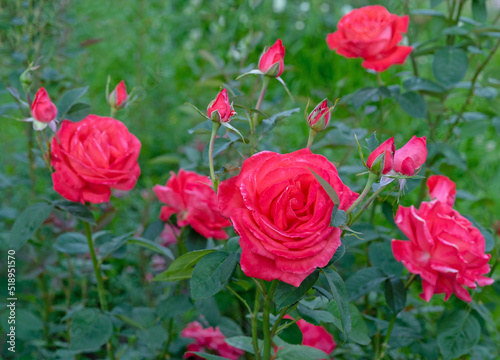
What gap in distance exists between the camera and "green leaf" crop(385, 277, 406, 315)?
0.85 meters

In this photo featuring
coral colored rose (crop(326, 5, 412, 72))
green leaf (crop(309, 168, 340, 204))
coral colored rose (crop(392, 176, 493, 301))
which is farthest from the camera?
Result: coral colored rose (crop(326, 5, 412, 72))

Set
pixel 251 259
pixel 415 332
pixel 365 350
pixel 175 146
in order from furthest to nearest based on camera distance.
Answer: pixel 175 146 → pixel 365 350 → pixel 415 332 → pixel 251 259

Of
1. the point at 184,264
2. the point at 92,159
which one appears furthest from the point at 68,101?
the point at 184,264

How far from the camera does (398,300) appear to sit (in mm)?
862

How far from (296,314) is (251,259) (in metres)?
0.21

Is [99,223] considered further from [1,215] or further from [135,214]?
[135,214]

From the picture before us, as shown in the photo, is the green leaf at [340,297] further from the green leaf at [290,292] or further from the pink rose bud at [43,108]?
the pink rose bud at [43,108]

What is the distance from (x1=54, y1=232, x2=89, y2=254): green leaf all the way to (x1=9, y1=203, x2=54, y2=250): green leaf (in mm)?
166

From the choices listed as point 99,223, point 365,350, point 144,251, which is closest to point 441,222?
point 365,350

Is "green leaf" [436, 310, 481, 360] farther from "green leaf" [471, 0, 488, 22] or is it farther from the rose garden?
"green leaf" [471, 0, 488, 22]

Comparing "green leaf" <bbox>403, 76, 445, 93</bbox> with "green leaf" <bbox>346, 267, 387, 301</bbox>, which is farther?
"green leaf" <bbox>403, 76, 445, 93</bbox>

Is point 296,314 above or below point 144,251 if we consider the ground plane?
above

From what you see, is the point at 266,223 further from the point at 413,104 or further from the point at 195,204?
the point at 413,104

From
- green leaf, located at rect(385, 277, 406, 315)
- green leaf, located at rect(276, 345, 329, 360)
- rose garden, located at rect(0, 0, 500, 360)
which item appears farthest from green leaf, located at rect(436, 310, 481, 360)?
green leaf, located at rect(276, 345, 329, 360)
